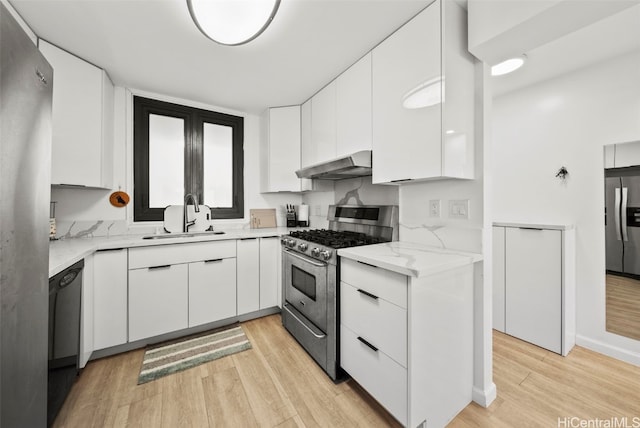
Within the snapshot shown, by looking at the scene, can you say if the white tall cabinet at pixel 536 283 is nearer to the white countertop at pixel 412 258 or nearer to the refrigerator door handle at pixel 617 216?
the refrigerator door handle at pixel 617 216

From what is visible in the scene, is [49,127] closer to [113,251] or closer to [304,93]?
[113,251]

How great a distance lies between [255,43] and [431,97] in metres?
1.27

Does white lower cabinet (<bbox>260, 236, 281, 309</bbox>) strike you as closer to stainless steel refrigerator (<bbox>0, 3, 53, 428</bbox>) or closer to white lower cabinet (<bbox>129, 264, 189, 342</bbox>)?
white lower cabinet (<bbox>129, 264, 189, 342</bbox>)

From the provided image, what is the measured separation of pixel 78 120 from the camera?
189 cm

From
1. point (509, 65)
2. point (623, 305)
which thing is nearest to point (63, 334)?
point (509, 65)

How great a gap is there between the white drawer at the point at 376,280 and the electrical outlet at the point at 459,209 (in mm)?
635

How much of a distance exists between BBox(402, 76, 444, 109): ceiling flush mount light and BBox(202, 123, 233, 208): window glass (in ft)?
7.30

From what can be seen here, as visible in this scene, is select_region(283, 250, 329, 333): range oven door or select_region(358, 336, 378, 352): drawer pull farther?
select_region(283, 250, 329, 333): range oven door

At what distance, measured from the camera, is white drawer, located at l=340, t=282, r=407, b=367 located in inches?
47.2

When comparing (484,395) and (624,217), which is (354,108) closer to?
(484,395)

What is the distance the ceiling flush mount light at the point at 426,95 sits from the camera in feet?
4.43

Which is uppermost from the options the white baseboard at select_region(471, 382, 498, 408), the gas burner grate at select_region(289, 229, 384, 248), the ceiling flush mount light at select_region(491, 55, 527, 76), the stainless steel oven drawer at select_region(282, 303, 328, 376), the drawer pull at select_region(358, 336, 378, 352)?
the ceiling flush mount light at select_region(491, 55, 527, 76)

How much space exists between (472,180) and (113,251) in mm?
2566

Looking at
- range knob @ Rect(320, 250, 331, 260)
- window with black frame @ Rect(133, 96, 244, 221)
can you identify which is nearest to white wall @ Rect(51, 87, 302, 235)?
window with black frame @ Rect(133, 96, 244, 221)
